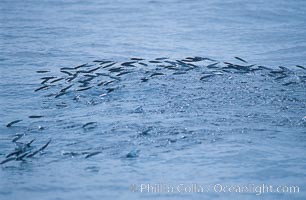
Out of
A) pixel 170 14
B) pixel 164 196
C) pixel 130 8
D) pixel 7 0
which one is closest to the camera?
pixel 164 196

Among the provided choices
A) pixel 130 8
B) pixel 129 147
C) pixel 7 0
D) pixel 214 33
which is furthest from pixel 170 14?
pixel 129 147

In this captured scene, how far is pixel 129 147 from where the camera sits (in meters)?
5.48

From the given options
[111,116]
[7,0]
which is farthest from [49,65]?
[7,0]

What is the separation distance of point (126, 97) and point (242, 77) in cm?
244

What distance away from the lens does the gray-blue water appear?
4734 mm

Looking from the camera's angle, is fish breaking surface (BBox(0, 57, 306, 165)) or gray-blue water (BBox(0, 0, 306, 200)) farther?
fish breaking surface (BBox(0, 57, 306, 165))

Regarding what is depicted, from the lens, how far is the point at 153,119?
21.2ft

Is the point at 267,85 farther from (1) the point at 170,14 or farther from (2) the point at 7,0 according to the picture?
(2) the point at 7,0

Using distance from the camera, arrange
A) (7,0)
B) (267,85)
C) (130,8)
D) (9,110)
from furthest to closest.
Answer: (7,0), (130,8), (267,85), (9,110)

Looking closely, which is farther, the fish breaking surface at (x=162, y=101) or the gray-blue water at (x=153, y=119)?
the fish breaking surface at (x=162, y=101)

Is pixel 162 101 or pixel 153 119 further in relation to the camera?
pixel 162 101

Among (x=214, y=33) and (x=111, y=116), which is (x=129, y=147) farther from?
(x=214, y=33)

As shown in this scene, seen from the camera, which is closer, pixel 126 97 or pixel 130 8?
pixel 126 97

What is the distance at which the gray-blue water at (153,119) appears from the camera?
186 inches
